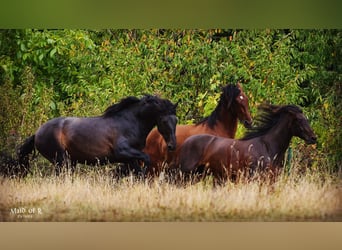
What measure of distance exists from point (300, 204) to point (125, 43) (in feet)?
6.79

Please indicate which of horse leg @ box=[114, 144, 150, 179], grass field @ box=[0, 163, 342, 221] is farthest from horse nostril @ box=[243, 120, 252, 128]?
horse leg @ box=[114, 144, 150, 179]

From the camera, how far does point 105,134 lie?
254 inches

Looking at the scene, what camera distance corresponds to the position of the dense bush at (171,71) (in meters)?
6.42

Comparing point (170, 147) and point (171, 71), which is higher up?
point (171, 71)

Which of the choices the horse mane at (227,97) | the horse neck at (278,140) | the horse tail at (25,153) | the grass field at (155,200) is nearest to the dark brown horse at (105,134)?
the horse tail at (25,153)

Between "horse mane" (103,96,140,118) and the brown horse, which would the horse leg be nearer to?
the brown horse

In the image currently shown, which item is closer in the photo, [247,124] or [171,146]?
[171,146]

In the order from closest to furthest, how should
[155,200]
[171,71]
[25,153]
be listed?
1. [155,200]
2. [25,153]
3. [171,71]

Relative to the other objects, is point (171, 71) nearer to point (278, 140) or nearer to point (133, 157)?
point (133, 157)

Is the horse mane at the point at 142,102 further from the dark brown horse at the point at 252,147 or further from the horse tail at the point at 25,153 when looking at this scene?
the horse tail at the point at 25,153

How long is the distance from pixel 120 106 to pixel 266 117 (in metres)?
1.29

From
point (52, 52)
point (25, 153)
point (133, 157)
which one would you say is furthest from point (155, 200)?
point (52, 52)

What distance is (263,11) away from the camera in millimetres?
6215

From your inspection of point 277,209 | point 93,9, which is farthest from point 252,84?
point 93,9
